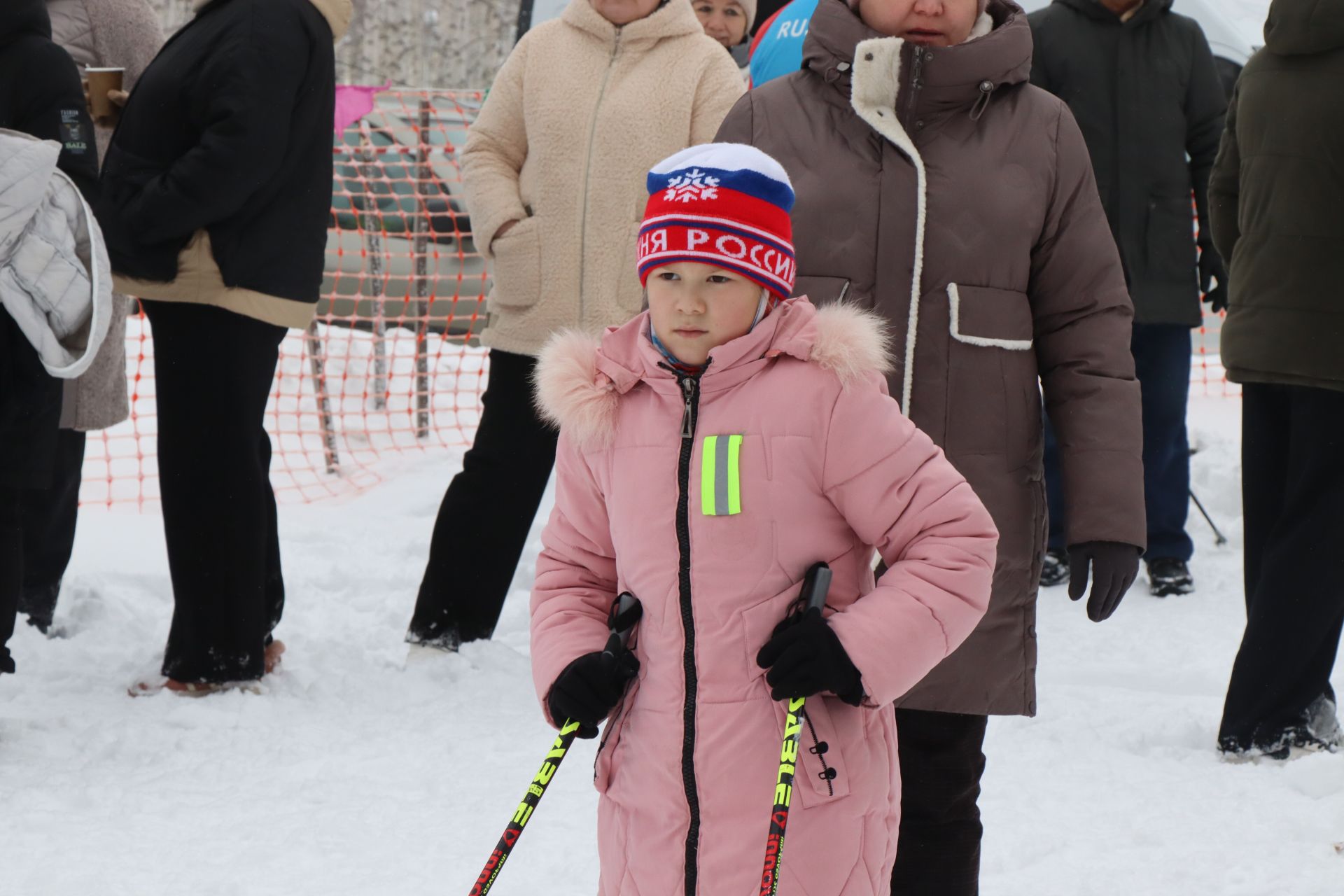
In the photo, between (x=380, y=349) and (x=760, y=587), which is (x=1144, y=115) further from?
(x=380, y=349)

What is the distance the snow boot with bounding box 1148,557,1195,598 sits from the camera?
18.2 ft

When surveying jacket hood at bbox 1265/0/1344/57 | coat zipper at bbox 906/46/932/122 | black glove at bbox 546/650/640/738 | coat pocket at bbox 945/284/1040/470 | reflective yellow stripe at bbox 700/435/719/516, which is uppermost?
jacket hood at bbox 1265/0/1344/57

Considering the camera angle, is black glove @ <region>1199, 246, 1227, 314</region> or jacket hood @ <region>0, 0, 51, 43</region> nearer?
jacket hood @ <region>0, 0, 51, 43</region>

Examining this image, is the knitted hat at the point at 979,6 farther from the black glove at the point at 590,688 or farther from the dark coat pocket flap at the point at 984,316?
the black glove at the point at 590,688

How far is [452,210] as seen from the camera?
862 centimetres

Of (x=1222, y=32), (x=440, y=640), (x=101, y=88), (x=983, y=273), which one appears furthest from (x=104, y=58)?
(x=1222, y=32)

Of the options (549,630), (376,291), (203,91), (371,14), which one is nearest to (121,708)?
(203,91)

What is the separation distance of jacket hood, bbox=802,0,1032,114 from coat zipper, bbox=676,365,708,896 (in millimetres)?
843

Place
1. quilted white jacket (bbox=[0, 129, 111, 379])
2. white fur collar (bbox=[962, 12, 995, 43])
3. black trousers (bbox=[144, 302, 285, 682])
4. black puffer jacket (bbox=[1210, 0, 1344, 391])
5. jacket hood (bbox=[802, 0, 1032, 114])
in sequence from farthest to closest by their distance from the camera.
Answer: black trousers (bbox=[144, 302, 285, 682]), black puffer jacket (bbox=[1210, 0, 1344, 391]), quilted white jacket (bbox=[0, 129, 111, 379]), white fur collar (bbox=[962, 12, 995, 43]), jacket hood (bbox=[802, 0, 1032, 114])

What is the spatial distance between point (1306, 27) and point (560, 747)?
2.63 metres

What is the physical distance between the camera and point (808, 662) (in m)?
1.95

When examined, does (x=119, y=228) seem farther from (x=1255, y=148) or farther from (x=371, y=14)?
(x=371, y=14)

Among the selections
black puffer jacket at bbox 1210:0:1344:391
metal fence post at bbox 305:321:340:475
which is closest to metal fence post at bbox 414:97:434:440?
metal fence post at bbox 305:321:340:475

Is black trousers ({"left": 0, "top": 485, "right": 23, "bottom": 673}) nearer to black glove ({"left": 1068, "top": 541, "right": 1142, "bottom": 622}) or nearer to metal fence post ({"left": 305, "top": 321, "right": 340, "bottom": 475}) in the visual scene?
black glove ({"left": 1068, "top": 541, "right": 1142, "bottom": 622})
